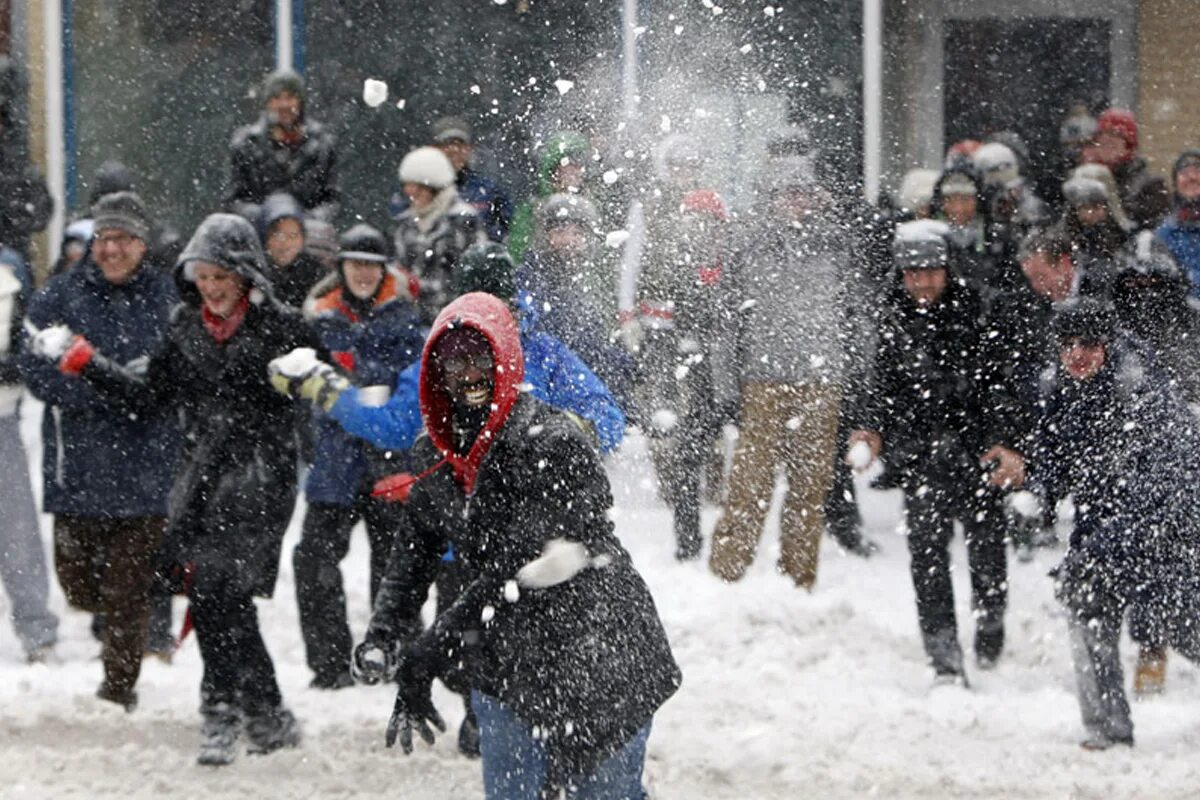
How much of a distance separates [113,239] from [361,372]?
3.53 feet

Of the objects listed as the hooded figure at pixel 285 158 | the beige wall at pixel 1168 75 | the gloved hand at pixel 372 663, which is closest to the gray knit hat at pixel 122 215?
the hooded figure at pixel 285 158

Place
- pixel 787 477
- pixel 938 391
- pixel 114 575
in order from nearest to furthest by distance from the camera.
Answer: pixel 114 575 → pixel 938 391 → pixel 787 477

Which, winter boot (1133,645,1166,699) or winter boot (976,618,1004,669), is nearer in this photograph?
winter boot (1133,645,1166,699)

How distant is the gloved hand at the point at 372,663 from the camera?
16.2 feet

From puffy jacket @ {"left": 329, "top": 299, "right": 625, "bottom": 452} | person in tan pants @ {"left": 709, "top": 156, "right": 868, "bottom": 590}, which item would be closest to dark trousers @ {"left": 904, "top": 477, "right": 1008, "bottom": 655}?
person in tan pants @ {"left": 709, "top": 156, "right": 868, "bottom": 590}

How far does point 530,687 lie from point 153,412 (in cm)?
392

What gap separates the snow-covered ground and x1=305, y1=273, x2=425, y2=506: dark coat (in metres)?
0.79

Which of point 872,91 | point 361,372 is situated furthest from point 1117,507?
point 872,91

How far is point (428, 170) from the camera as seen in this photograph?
34.1 feet

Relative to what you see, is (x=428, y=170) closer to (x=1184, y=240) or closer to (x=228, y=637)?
(x=228, y=637)

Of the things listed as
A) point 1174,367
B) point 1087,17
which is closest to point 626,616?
point 1174,367

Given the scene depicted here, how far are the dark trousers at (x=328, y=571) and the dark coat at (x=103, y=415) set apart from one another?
0.59 meters

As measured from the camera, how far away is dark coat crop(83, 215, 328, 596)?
25.3 feet

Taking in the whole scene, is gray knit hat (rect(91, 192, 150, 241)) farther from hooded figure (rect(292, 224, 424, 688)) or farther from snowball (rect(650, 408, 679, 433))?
snowball (rect(650, 408, 679, 433))
